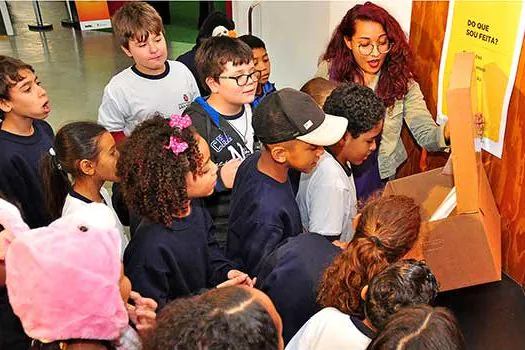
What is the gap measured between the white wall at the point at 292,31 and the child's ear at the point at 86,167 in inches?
54.4

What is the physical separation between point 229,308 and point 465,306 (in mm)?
792

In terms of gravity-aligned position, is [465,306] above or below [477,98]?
below

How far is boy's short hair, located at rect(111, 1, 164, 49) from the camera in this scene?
7.41 ft

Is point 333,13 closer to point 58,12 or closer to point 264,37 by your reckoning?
point 264,37

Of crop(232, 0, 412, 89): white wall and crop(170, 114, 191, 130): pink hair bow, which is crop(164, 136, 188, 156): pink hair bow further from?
crop(232, 0, 412, 89): white wall

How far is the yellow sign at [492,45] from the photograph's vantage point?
5.05ft

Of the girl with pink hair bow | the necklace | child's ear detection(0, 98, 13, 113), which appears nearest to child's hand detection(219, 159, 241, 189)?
the necklace

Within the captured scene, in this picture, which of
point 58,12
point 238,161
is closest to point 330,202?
point 238,161

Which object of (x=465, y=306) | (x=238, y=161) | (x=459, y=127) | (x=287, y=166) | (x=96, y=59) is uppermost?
(x=459, y=127)

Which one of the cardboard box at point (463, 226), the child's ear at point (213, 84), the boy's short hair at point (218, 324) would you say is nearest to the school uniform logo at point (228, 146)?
the child's ear at point (213, 84)

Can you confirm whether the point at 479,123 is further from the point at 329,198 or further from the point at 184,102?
the point at 184,102

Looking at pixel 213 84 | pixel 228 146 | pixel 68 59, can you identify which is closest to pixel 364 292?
pixel 228 146

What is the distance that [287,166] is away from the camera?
1.61 m

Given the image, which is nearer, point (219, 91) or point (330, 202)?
point (330, 202)
